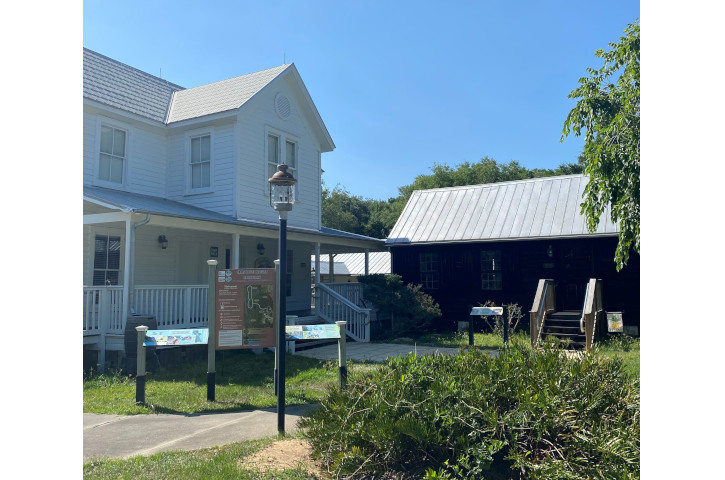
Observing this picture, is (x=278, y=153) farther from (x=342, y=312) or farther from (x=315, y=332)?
(x=315, y=332)

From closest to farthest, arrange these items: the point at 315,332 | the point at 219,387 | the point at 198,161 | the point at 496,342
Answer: the point at 315,332
the point at 219,387
the point at 496,342
the point at 198,161

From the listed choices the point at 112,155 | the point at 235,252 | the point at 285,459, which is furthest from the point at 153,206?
the point at 285,459

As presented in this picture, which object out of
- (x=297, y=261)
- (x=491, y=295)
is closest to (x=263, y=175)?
(x=297, y=261)

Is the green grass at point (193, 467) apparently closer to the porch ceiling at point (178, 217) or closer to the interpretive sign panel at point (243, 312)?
the interpretive sign panel at point (243, 312)

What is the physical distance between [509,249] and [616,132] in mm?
9379

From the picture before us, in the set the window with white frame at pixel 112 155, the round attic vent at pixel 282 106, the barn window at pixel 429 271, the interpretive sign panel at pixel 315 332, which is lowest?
the interpretive sign panel at pixel 315 332

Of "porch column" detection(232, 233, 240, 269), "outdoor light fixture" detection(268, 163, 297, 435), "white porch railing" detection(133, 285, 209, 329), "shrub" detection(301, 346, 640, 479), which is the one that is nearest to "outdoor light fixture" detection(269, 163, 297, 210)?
"outdoor light fixture" detection(268, 163, 297, 435)

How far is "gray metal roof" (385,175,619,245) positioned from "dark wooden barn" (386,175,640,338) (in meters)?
0.03

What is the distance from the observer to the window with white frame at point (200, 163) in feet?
52.3

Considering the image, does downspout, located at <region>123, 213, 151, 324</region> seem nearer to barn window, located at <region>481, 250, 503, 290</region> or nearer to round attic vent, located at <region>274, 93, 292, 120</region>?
round attic vent, located at <region>274, 93, 292, 120</region>

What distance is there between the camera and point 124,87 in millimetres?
16094

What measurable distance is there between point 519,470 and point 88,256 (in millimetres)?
11987

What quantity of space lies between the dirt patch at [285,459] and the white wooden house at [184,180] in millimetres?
6973

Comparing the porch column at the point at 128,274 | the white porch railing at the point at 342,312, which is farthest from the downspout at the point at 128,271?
the white porch railing at the point at 342,312
